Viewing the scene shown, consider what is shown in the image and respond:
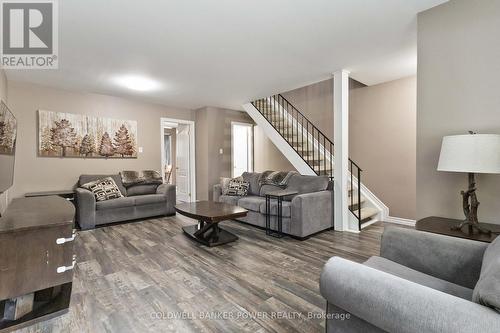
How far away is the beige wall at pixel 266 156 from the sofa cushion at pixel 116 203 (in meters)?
3.52

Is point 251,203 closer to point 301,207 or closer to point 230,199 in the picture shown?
point 230,199

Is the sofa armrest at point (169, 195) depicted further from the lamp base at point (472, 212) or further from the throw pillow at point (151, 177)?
the lamp base at point (472, 212)

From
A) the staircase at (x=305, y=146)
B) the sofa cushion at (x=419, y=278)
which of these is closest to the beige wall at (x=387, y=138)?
the staircase at (x=305, y=146)

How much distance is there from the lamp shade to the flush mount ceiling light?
13.1 ft

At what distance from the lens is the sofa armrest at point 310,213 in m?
3.30

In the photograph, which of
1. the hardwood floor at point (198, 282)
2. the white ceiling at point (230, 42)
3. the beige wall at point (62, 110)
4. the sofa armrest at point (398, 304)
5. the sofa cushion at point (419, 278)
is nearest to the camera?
the sofa armrest at point (398, 304)

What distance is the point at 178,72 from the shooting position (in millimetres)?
3623

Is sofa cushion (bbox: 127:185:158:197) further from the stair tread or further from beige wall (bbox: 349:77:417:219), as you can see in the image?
beige wall (bbox: 349:77:417:219)

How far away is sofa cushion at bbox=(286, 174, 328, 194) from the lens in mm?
3883

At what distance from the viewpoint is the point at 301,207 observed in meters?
3.29

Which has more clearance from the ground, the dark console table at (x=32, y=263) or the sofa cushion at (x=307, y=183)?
the sofa cushion at (x=307, y=183)

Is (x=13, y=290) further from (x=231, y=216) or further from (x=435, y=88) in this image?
(x=435, y=88)

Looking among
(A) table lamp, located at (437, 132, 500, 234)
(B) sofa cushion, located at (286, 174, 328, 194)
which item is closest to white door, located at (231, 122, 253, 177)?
(B) sofa cushion, located at (286, 174, 328, 194)

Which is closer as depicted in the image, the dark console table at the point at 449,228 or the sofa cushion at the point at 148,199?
the dark console table at the point at 449,228
